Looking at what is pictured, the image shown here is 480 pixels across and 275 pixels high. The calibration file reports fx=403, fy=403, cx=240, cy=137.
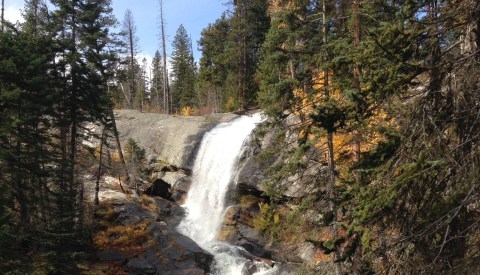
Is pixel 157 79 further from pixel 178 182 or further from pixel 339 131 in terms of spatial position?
pixel 339 131

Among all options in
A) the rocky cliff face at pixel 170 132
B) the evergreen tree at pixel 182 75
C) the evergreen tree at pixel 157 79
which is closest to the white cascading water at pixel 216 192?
the rocky cliff face at pixel 170 132

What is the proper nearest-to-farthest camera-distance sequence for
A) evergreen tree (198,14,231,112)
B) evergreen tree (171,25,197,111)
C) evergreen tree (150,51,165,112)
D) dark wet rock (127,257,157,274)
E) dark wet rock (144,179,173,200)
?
dark wet rock (127,257,157,274), dark wet rock (144,179,173,200), evergreen tree (198,14,231,112), evergreen tree (171,25,197,111), evergreen tree (150,51,165,112)

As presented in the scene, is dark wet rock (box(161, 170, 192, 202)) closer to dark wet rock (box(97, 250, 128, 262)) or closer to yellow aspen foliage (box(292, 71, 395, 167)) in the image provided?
dark wet rock (box(97, 250, 128, 262))

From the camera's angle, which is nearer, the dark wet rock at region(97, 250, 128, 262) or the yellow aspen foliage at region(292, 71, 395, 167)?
the yellow aspen foliage at region(292, 71, 395, 167)

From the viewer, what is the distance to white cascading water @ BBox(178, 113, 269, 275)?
20.4 meters

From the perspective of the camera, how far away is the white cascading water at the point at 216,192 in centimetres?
2039

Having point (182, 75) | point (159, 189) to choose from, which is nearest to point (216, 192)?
point (159, 189)

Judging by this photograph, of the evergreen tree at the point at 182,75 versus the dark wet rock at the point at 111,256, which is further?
the evergreen tree at the point at 182,75

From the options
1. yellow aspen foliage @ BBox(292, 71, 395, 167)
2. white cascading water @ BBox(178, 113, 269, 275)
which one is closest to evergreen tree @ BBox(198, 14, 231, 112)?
white cascading water @ BBox(178, 113, 269, 275)

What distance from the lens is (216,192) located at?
26719 mm

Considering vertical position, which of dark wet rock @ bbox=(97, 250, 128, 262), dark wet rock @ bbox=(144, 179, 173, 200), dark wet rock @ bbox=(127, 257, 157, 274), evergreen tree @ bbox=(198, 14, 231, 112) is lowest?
dark wet rock @ bbox=(127, 257, 157, 274)

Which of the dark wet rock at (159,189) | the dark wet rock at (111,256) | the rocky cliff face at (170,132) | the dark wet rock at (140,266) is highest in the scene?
the rocky cliff face at (170,132)

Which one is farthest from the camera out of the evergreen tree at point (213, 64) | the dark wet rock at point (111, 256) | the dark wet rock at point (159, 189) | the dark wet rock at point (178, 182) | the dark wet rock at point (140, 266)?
the evergreen tree at point (213, 64)

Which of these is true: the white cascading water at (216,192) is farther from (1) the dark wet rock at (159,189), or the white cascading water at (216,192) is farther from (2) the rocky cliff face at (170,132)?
(1) the dark wet rock at (159,189)
